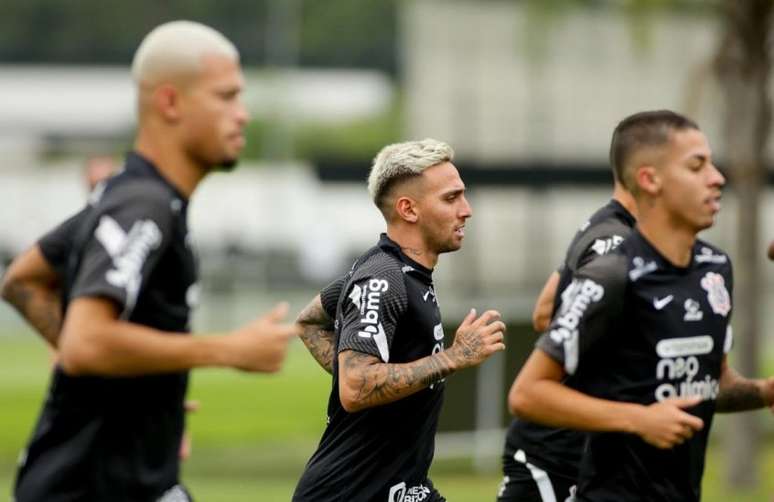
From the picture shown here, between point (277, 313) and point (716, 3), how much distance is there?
11.4 meters

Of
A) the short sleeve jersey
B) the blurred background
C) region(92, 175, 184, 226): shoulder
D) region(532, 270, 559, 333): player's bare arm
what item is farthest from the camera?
the blurred background

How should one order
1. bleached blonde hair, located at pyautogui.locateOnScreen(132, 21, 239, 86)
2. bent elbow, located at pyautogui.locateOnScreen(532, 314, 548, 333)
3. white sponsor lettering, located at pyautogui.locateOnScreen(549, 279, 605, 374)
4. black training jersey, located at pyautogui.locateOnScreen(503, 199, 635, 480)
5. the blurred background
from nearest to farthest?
bleached blonde hair, located at pyautogui.locateOnScreen(132, 21, 239, 86) → white sponsor lettering, located at pyautogui.locateOnScreen(549, 279, 605, 374) → black training jersey, located at pyautogui.locateOnScreen(503, 199, 635, 480) → bent elbow, located at pyautogui.locateOnScreen(532, 314, 548, 333) → the blurred background

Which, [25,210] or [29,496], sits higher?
[29,496]

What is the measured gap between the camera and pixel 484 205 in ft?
84.2

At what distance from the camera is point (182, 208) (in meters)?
5.10

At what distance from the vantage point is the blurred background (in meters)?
15.2

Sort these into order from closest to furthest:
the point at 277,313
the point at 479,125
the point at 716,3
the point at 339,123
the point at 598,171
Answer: the point at 277,313
the point at 716,3
the point at 598,171
the point at 479,125
the point at 339,123

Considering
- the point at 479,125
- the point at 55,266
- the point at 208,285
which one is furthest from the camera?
the point at 208,285

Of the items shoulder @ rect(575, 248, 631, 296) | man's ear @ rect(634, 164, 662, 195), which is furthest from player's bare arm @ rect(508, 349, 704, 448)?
man's ear @ rect(634, 164, 662, 195)

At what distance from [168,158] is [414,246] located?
64.8 inches

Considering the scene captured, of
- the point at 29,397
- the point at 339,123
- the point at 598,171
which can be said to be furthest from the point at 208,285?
the point at 339,123

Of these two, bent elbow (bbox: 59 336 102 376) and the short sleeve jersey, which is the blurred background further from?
bent elbow (bbox: 59 336 102 376)

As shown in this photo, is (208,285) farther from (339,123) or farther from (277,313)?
(277,313)

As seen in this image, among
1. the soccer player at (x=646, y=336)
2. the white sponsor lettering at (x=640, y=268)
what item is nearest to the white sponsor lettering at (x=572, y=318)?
the soccer player at (x=646, y=336)
